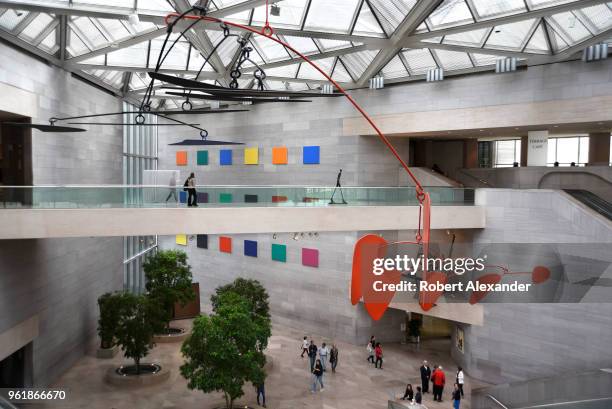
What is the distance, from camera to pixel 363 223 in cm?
2434

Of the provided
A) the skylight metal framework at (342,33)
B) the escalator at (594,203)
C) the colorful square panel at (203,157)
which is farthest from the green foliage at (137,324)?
the escalator at (594,203)

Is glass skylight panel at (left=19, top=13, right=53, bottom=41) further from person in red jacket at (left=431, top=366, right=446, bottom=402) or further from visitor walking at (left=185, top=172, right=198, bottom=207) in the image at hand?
person in red jacket at (left=431, top=366, right=446, bottom=402)

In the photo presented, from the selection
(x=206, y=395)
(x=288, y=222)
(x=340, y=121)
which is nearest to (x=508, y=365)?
(x=288, y=222)

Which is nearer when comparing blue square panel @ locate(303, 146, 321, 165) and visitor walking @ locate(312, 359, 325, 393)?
visitor walking @ locate(312, 359, 325, 393)

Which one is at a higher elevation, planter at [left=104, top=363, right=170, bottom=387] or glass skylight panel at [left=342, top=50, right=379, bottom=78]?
glass skylight panel at [left=342, top=50, right=379, bottom=78]

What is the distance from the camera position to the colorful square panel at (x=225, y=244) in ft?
124

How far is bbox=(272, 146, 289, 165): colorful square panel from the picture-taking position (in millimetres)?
34406

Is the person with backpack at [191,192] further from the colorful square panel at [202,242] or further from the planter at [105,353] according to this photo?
the colorful square panel at [202,242]

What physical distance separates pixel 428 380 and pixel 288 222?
9.43 m

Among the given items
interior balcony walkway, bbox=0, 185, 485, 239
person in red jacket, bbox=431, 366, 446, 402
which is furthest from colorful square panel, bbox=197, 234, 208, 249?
person in red jacket, bbox=431, 366, 446, 402

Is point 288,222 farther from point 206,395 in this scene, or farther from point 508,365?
point 508,365

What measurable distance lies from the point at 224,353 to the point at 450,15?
16450 millimetres

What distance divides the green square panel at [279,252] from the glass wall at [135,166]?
8643 millimetres

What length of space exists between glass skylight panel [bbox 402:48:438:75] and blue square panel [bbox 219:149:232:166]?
585 inches
